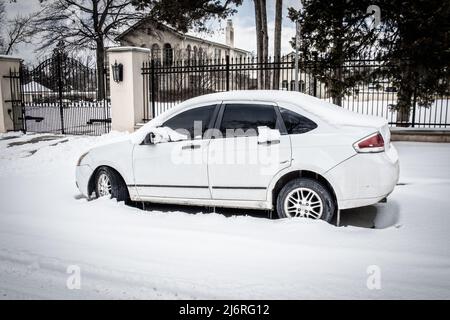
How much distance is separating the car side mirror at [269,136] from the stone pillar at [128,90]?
8907 mm

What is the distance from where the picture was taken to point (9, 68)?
15523 mm

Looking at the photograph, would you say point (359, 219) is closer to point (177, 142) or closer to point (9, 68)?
point (177, 142)

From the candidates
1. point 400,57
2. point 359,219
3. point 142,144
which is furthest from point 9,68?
point 359,219

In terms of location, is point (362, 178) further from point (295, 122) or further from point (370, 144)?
point (295, 122)

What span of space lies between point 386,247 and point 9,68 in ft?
53.0

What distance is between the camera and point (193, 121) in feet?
17.7

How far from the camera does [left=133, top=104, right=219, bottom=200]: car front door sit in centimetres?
520

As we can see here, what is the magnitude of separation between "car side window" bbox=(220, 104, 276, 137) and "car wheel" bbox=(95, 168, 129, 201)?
181 cm

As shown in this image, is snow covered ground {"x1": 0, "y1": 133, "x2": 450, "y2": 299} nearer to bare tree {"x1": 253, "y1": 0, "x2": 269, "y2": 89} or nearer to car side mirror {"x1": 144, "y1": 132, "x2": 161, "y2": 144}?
car side mirror {"x1": 144, "y1": 132, "x2": 161, "y2": 144}

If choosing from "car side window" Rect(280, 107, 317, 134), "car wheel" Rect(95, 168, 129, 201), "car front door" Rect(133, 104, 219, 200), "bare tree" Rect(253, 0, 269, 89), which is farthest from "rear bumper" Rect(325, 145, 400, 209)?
"bare tree" Rect(253, 0, 269, 89)

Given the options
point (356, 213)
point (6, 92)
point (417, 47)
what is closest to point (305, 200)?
point (356, 213)

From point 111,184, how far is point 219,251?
2.46 metres

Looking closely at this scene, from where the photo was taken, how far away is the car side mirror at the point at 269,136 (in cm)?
484

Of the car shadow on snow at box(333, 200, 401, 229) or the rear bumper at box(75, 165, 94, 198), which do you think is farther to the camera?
the rear bumper at box(75, 165, 94, 198)
